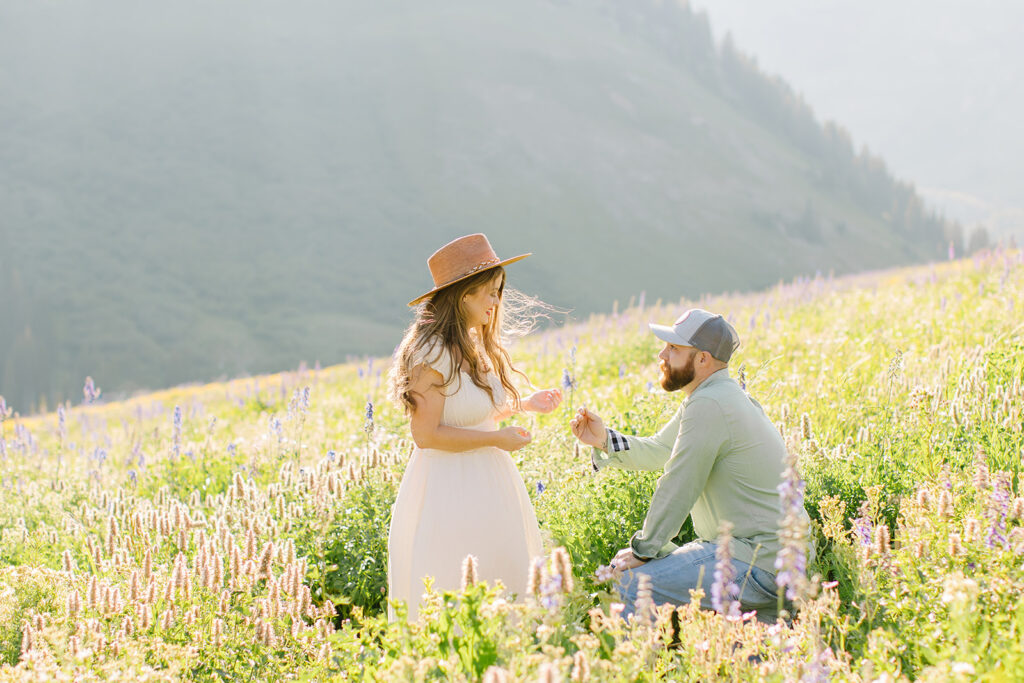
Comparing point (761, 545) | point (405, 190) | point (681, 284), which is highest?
point (405, 190)

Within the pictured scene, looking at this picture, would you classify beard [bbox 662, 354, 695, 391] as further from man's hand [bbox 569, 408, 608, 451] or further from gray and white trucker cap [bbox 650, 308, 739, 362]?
man's hand [bbox 569, 408, 608, 451]

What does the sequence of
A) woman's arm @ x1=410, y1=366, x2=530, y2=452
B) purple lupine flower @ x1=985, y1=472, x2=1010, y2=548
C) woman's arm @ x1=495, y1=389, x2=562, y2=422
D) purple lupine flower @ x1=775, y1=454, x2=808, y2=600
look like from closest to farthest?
purple lupine flower @ x1=775, y1=454, x2=808, y2=600 < purple lupine flower @ x1=985, y1=472, x2=1010, y2=548 < woman's arm @ x1=410, y1=366, x2=530, y2=452 < woman's arm @ x1=495, y1=389, x2=562, y2=422

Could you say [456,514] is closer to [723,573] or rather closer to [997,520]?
[723,573]

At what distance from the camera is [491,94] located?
122 meters

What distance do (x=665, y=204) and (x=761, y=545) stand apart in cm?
11165

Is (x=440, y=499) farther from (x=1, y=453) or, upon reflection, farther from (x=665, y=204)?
(x=665, y=204)

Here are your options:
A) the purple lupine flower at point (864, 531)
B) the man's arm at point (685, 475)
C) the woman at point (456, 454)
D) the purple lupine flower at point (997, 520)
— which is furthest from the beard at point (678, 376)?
the purple lupine flower at point (997, 520)

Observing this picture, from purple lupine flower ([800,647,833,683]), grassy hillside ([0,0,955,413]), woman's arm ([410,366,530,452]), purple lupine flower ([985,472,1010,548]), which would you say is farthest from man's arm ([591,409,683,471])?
grassy hillside ([0,0,955,413])

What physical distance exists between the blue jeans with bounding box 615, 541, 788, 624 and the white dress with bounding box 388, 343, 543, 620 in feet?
1.91

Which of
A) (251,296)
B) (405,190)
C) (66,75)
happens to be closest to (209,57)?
(66,75)

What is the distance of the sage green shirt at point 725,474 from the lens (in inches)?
148

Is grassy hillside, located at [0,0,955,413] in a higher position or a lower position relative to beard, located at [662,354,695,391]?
higher

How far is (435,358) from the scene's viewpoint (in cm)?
398

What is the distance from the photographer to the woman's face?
13.9 ft
